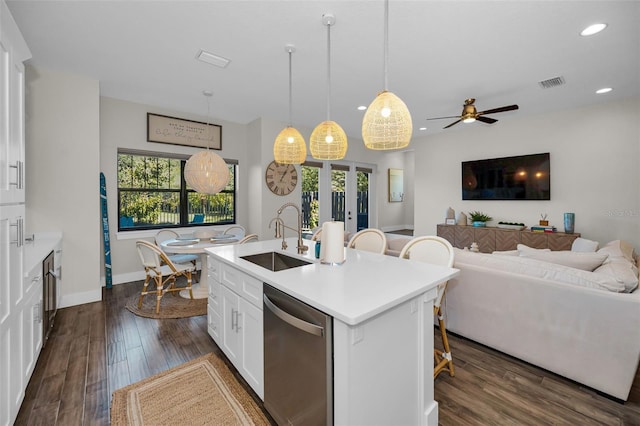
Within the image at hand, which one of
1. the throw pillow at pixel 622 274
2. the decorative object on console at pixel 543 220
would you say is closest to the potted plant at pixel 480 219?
the decorative object on console at pixel 543 220

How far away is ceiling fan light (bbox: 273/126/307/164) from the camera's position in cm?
268

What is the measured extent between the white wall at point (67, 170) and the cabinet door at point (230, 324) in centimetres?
249

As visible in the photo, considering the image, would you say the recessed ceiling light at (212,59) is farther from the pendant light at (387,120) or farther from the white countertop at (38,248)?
the white countertop at (38,248)

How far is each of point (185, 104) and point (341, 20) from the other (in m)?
3.13

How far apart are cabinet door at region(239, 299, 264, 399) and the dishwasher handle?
177mm

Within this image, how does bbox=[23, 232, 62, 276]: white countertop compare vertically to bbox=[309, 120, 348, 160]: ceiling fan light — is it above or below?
below

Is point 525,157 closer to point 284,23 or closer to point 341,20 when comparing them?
point 341,20

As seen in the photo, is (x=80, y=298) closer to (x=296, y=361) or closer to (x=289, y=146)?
(x=289, y=146)

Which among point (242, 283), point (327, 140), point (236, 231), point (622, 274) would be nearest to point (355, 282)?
point (242, 283)

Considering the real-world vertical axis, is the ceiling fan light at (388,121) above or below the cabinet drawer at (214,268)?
above

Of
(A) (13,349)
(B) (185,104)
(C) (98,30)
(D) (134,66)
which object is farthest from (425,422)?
(B) (185,104)

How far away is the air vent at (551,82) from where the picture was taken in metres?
3.53

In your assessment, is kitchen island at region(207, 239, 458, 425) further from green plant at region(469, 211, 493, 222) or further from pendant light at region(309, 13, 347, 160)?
green plant at region(469, 211, 493, 222)

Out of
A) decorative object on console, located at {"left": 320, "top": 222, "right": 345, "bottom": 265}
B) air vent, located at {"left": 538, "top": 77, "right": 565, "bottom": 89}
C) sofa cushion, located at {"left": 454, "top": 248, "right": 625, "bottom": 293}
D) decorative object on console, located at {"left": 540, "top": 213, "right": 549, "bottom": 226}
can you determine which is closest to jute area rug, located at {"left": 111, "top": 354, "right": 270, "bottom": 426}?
decorative object on console, located at {"left": 320, "top": 222, "right": 345, "bottom": 265}
